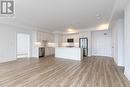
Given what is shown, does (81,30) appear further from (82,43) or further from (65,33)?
(65,33)

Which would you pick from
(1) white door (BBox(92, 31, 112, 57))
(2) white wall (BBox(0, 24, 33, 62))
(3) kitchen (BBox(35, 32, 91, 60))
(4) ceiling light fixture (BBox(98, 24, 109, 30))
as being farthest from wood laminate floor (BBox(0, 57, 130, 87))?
(1) white door (BBox(92, 31, 112, 57))

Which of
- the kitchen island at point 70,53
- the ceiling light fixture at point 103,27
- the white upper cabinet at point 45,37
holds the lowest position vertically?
the kitchen island at point 70,53

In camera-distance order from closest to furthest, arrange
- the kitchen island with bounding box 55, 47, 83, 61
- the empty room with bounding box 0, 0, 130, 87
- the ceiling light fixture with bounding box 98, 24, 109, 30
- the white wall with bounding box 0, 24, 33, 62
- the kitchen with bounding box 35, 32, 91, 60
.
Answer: the empty room with bounding box 0, 0, 130, 87, the white wall with bounding box 0, 24, 33, 62, the kitchen island with bounding box 55, 47, 83, 61, the kitchen with bounding box 35, 32, 91, 60, the ceiling light fixture with bounding box 98, 24, 109, 30

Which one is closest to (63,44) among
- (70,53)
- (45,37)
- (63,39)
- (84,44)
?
(63,39)

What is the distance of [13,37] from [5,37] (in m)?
0.67

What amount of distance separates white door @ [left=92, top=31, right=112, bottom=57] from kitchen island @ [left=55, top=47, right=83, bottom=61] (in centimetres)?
294

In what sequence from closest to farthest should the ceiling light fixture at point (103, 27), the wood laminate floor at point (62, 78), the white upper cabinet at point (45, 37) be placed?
the wood laminate floor at point (62, 78), the ceiling light fixture at point (103, 27), the white upper cabinet at point (45, 37)

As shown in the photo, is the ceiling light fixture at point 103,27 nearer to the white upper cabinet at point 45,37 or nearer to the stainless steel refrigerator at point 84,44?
the stainless steel refrigerator at point 84,44

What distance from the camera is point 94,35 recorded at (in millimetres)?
9883

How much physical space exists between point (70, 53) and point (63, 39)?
4.55 m

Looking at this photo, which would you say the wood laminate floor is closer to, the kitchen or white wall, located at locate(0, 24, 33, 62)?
white wall, located at locate(0, 24, 33, 62)

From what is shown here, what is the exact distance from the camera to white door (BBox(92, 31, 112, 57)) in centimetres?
919

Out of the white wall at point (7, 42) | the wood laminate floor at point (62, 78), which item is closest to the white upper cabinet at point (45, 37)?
the white wall at point (7, 42)

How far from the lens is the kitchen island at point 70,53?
7.42 m
